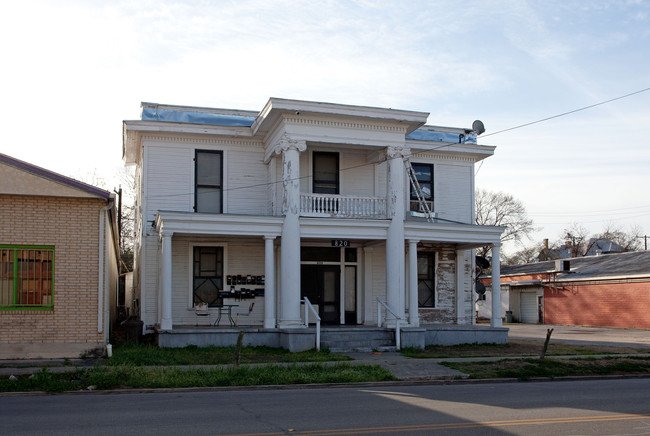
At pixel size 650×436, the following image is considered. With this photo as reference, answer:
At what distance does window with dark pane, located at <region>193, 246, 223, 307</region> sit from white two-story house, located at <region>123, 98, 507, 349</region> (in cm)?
3

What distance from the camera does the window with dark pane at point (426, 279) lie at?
955 inches

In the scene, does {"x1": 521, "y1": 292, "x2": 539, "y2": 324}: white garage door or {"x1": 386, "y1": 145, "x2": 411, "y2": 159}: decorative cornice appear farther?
{"x1": 521, "y1": 292, "x2": 539, "y2": 324}: white garage door

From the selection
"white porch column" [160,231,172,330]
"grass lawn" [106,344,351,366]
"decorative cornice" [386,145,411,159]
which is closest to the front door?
"grass lawn" [106,344,351,366]

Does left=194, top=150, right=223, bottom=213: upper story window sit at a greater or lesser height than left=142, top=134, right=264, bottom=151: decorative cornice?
lesser

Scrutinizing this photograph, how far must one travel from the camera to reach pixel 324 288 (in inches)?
909

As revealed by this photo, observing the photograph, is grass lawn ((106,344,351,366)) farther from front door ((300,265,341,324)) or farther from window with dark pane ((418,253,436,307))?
window with dark pane ((418,253,436,307))

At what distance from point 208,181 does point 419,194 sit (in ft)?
24.4

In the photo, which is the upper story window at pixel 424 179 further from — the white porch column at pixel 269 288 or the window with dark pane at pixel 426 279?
the white porch column at pixel 269 288

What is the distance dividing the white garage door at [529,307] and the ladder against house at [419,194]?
23.8 meters

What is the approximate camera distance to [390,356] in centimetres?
1853

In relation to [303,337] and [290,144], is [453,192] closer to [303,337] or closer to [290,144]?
[290,144]

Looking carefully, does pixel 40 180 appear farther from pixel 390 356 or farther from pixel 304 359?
pixel 390 356

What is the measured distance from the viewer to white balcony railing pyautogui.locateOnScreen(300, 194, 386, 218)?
838 inches

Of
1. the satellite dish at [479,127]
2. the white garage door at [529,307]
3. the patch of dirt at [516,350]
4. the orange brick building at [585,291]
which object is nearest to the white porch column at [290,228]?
the patch of dirt at [516,350]
